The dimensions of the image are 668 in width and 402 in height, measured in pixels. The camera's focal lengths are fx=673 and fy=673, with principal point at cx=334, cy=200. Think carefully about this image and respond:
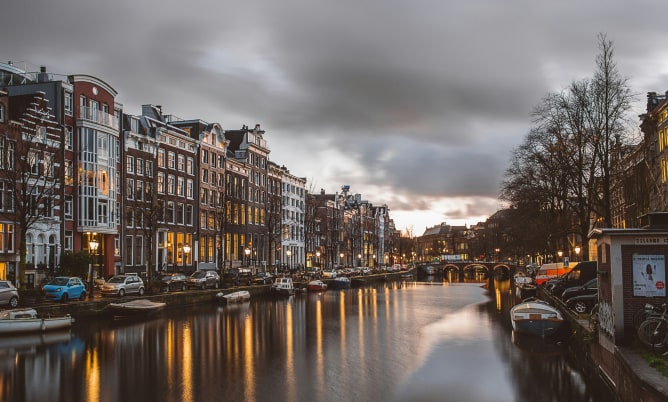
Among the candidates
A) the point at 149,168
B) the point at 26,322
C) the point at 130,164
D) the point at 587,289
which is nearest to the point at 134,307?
the point at 26,322

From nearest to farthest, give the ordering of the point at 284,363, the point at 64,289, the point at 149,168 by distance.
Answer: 1. the point at 284,363
2. the point at 64,289
3. the point at 149,168

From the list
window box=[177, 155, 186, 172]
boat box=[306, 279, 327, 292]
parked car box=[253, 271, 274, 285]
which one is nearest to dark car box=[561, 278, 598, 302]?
parked car box=[253, 271, 274, 285]

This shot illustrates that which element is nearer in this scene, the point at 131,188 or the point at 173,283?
the point at 173,283

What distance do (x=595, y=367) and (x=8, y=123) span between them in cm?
4758

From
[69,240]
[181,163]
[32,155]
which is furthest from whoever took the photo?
[181,163]

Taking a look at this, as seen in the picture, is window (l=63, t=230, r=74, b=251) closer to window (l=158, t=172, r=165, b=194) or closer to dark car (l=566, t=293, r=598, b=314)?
window (l=158, t=172, r=165, b=194)

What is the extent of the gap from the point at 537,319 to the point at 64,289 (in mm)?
30020

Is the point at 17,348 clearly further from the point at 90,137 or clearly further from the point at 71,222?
the point at 90,137

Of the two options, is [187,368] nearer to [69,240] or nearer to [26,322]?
[26,322]

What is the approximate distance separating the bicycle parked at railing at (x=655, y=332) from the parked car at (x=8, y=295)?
113 ft

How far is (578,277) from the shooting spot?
172ft

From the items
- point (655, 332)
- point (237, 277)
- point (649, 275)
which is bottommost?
point (237, 277)

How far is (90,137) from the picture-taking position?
212 feet

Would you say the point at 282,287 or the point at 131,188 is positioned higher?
the point at 131,188
